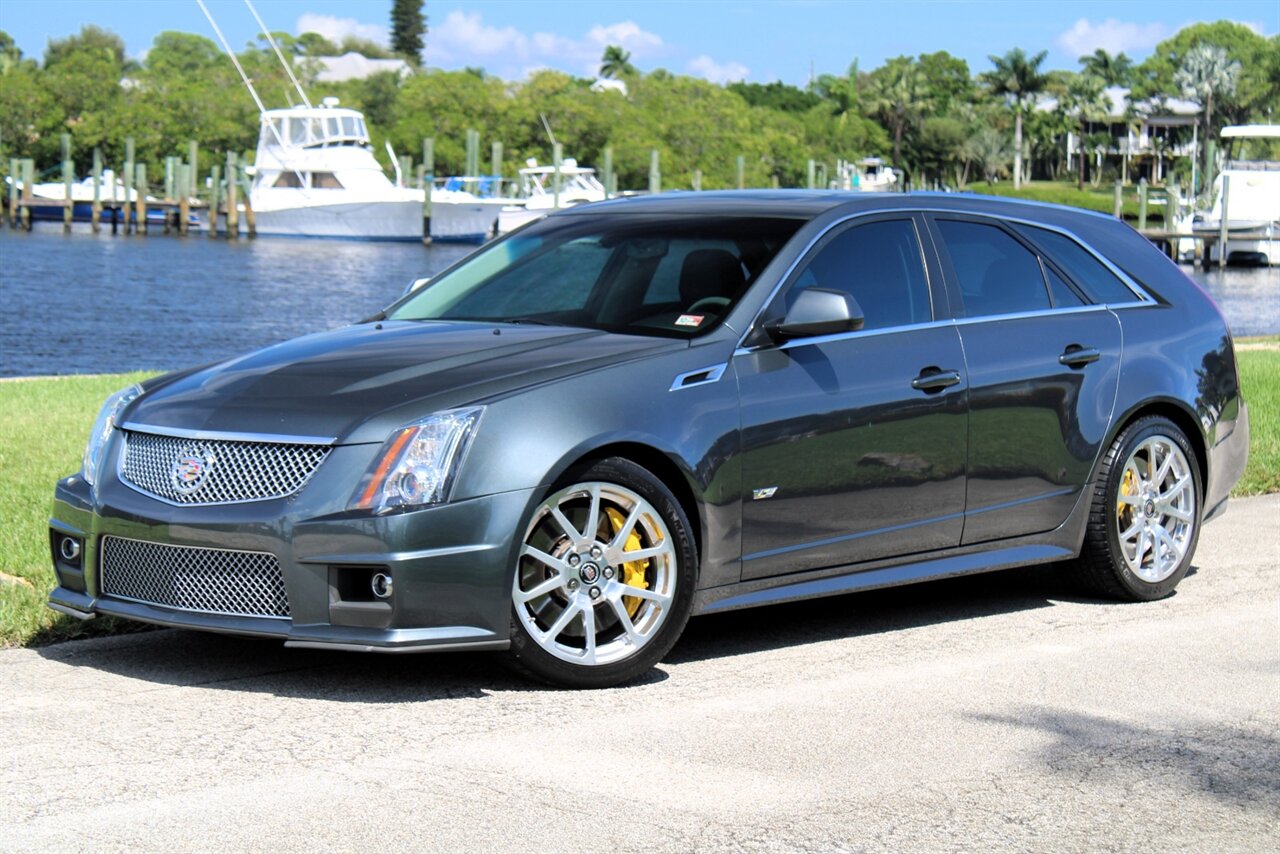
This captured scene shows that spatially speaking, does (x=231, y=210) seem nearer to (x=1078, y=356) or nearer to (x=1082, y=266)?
(x=1082, y=266)

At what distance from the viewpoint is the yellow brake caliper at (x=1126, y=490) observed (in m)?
7.89

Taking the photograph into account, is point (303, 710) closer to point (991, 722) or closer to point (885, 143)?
point (991, 722)

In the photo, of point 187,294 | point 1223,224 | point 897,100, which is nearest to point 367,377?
point 187,294

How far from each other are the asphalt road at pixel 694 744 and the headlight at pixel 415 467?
64 centimetres

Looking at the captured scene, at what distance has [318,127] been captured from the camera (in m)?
84.3

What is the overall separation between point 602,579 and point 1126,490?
276 centimetres

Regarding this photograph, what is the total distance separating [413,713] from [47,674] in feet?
4.37

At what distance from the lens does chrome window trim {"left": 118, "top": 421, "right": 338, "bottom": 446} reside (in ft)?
19.2

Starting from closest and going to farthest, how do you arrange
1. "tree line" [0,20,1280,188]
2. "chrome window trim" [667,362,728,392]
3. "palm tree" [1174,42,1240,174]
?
"chrome window trim" [667,362,728,392], "tree line" [0,20,1280,188], "palm tree" [1174,42,1240,174]

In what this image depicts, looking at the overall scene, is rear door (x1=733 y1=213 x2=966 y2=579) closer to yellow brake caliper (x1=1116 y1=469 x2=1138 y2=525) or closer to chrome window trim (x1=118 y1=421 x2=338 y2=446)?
yellow brake caliper (x1=1116 y1=469 x2=1138 y2=525)

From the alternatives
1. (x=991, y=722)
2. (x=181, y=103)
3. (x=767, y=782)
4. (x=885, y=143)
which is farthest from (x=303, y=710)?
(x=885, y=143)

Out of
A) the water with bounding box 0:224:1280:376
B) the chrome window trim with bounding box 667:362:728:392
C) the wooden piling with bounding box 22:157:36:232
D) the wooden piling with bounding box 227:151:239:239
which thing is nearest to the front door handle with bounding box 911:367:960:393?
the chrome window trim with bounding box 667:362:728:392

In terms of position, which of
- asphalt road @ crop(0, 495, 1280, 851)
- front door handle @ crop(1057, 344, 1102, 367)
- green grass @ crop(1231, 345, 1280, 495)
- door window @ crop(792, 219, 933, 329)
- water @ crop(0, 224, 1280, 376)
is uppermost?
door window @ crop(792, 219, 933, 329)

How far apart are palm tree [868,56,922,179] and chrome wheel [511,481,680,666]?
158138 mm
